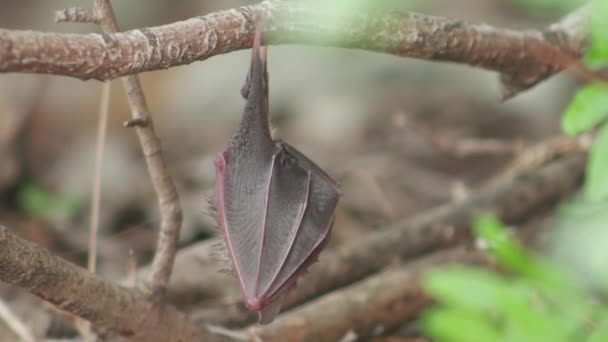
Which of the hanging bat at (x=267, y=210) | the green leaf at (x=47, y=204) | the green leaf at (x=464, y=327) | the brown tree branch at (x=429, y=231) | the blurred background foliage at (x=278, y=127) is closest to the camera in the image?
the green leaf at (x=464, y=327)

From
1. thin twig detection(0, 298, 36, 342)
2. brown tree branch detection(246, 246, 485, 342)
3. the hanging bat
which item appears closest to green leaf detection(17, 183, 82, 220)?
thin twig detection(0, 298, 36, 342)

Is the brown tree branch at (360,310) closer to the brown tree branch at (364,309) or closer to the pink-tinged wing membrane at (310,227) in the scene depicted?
the brown tree branch at (364,309)

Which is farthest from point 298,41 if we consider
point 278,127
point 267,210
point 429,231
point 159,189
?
point 278,127

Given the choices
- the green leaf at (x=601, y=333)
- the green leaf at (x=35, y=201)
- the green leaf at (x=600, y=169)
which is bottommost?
the green leaf at (x=35, y=201)

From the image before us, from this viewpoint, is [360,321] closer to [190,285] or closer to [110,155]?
[190,285]

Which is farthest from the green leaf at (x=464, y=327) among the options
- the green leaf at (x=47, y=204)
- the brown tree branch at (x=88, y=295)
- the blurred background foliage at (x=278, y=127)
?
the green leaf at (x=47, y=204)

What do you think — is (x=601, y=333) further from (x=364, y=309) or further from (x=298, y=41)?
(x=364, y=309)
